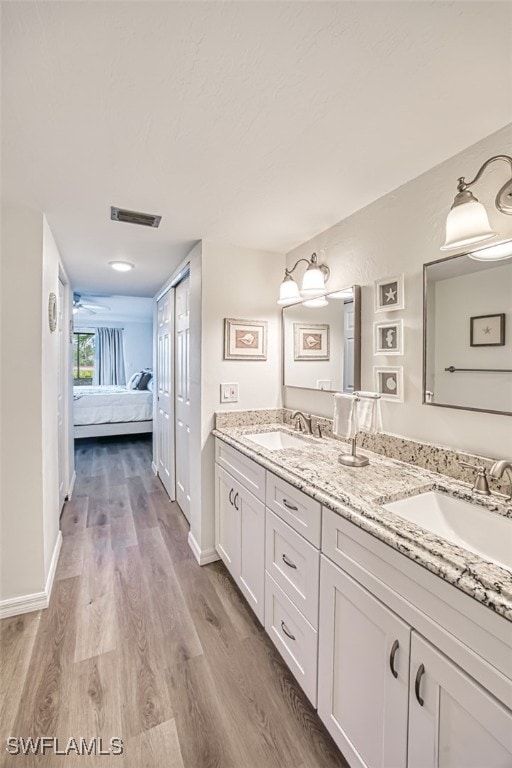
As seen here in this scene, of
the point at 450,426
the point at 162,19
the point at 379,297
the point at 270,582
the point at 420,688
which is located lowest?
the point at 270,582

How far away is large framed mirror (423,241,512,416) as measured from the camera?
46.3 inches

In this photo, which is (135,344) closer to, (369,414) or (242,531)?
(242,531)

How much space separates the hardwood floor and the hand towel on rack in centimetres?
110

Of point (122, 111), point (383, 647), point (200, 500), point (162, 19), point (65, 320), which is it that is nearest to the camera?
point (162, 19)

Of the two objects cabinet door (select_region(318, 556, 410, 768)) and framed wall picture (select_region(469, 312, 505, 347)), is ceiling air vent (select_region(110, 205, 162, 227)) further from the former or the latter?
cabinet door (select_region(318, 556, 410, 768))

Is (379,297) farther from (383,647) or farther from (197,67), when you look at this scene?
(383,647)

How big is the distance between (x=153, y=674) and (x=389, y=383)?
1.70 m

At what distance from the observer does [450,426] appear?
4.49 feet

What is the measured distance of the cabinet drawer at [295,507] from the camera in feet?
4.02

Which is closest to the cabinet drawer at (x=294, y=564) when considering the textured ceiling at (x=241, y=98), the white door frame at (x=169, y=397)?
the textured ceiling at (x=241, y=98)

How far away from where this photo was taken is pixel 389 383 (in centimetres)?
162

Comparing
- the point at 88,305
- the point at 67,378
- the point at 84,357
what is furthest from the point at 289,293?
the point at 84,357

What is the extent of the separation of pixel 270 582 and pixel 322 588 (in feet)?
1.54

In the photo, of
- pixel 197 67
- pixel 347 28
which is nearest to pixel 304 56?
pixel 347 28
